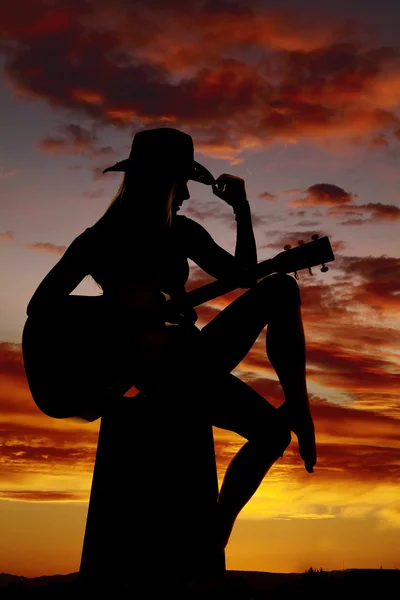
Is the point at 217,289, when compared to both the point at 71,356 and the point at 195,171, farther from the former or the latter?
the point at 71,356

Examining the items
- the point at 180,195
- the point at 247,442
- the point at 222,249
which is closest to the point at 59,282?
the point at 180,195

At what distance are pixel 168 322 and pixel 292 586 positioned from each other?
7.96 feet

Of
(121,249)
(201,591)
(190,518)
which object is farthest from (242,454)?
(121,249)

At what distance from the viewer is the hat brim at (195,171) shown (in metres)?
6.84

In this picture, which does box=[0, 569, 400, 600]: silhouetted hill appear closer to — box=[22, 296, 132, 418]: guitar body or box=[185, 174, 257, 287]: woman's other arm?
box=[22, 296, 132, 418]: guitar body

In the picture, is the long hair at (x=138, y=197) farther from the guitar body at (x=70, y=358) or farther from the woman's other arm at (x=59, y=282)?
the guitar body at (x=70, y=358)

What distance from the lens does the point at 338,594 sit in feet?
21.1

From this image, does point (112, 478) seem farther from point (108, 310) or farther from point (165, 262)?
point (165, 262)

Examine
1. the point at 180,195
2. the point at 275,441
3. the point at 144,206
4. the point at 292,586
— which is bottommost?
the point at 292,586

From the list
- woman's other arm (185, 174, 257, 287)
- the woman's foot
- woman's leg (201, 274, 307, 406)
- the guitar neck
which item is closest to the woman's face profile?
woman's other arm (185, 174, 257, 287)

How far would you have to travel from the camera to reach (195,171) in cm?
687

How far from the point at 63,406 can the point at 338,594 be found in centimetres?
267

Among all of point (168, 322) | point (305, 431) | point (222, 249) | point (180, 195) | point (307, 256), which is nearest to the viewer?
point (305, 431)

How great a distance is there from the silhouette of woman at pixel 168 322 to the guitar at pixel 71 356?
0.01 m
